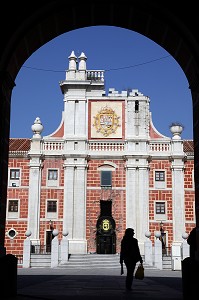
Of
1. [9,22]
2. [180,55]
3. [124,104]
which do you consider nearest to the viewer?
[9,22]

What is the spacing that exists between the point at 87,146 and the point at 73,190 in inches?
138

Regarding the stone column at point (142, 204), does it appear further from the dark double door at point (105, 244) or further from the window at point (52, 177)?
the window at point (52, 177)

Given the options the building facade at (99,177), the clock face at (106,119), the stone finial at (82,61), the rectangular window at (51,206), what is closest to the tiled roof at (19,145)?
the building facade at (99,177)

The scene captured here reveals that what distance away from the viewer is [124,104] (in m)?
34.8

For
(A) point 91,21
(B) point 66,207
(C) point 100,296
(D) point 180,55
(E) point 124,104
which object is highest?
(E) point 124,104

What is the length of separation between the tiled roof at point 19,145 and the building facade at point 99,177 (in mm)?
264

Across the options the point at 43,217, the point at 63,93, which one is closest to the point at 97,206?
the point at 43,217

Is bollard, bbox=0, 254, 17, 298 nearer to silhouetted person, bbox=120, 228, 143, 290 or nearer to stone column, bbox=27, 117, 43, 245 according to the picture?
silhouetted person, bbox=120, 228, 143, 290

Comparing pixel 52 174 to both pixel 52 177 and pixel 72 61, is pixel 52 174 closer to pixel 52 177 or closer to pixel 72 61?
pixel 52 177

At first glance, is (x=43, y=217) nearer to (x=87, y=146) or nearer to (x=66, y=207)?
(x=66, y=207)

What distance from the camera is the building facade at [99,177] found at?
33.0 m

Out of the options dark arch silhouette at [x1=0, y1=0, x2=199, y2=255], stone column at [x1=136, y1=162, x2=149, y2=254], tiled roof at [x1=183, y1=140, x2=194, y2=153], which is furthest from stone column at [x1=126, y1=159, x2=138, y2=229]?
dark arch silhouette at [x1=0, y1=0, x2=199, y2=255]

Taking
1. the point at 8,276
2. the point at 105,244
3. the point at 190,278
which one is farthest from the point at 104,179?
the point at 190,278

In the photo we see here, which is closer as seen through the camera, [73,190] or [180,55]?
[180,55]
